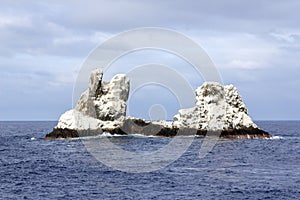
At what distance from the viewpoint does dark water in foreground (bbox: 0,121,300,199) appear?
151 feet

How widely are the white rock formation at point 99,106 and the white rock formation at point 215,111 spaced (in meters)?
14.6

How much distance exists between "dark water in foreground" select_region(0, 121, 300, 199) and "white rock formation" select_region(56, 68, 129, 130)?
29015 mm

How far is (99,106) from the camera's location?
118250 mm

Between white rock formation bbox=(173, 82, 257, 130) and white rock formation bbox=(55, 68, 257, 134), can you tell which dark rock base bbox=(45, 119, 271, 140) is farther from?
white rock formation bbox=(173, 82, 257, 130)

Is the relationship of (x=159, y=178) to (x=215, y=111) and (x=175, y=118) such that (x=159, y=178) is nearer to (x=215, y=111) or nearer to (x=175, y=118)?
(x=215, y=111)

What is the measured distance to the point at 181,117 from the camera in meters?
115

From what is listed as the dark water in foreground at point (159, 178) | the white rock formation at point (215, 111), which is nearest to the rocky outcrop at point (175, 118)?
the white rock formation at point (215, 111)

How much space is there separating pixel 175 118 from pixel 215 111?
9703 millimetres

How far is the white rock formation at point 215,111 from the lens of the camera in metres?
114

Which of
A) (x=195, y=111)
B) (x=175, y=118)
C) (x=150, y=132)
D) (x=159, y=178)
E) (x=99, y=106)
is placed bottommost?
(x=159, y=178)

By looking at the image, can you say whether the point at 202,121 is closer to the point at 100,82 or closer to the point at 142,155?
the point at 100,82

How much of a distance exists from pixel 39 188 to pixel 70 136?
63627mm

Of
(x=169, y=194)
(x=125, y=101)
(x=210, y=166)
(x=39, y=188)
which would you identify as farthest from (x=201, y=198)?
(x=125, y=101)

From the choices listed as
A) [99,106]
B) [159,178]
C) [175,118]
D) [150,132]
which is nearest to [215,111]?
[175,118]
